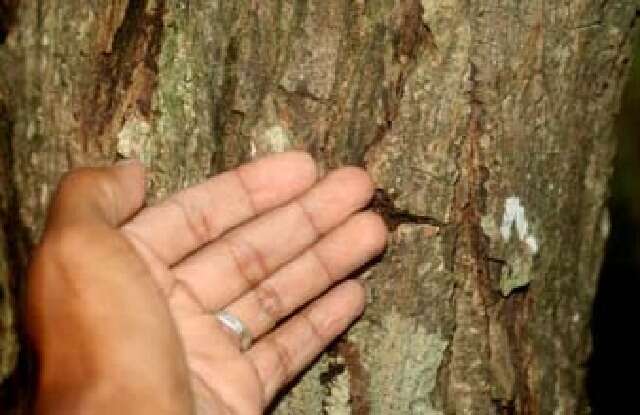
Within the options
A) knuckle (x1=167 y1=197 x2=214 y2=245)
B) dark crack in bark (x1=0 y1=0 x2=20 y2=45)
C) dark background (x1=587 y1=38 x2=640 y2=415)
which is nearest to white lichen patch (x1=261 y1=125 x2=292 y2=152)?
knuckle (x1=167 y1=197 x2=214 y2=245)

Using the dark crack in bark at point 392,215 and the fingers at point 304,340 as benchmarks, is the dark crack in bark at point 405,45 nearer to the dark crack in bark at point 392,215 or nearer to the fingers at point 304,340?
the dark crack in bark at point 392,215

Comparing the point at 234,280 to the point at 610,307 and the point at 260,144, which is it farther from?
the point at 610,307

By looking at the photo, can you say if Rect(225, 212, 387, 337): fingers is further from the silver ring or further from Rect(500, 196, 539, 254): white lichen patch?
Rect(500, 196, 539, 254): white lichen patch

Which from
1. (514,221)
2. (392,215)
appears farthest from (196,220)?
(514,221)

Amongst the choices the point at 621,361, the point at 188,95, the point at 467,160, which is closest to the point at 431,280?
the point at 467,160

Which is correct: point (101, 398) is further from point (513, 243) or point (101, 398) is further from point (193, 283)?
point (513, 243)

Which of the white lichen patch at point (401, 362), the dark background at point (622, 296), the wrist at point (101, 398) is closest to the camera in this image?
the wrist at point (101, 398)

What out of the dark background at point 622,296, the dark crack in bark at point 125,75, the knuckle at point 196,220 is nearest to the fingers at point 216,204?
the knuckle at point 196,220
